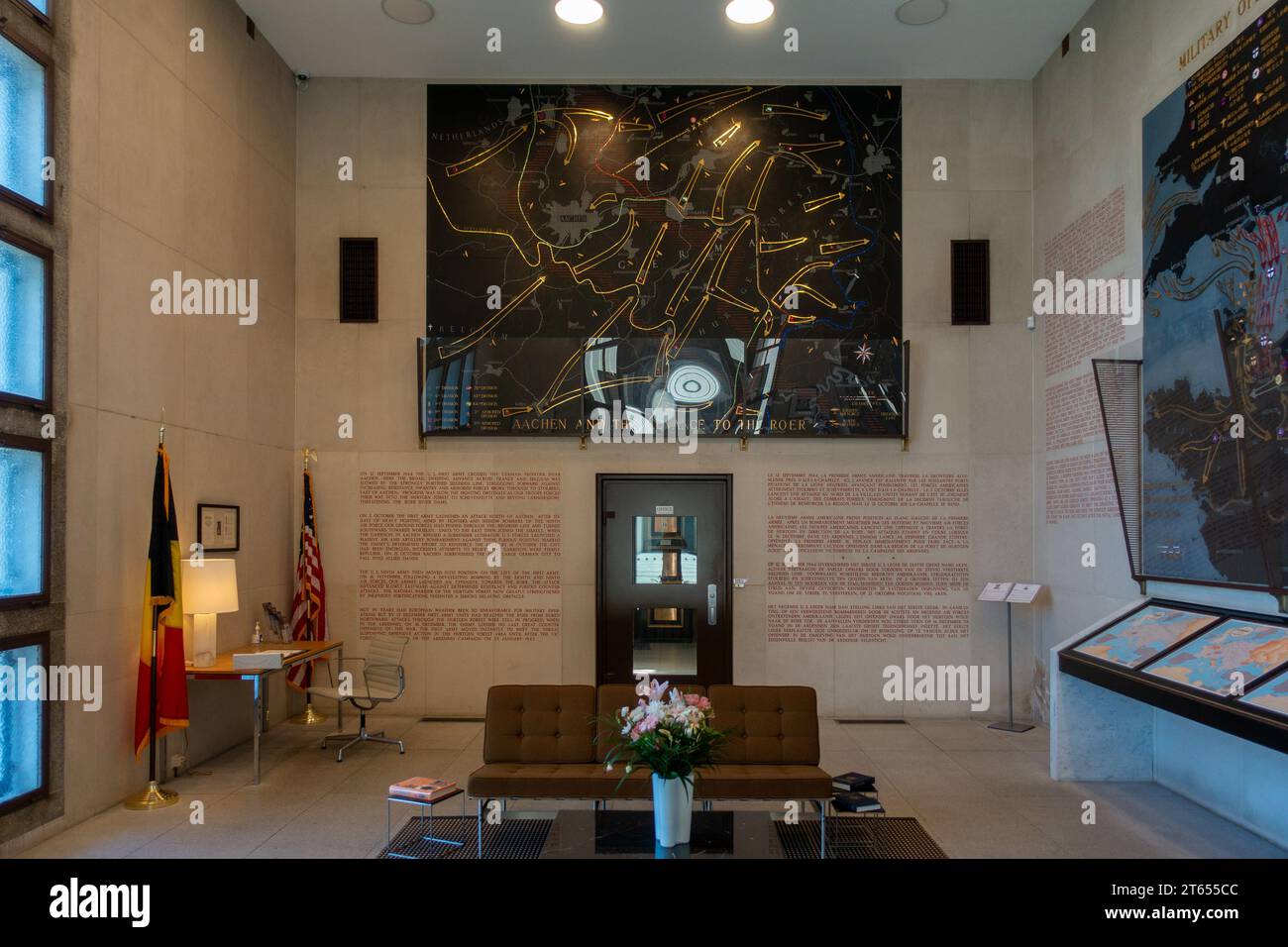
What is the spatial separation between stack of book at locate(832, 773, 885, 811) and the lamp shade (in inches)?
165

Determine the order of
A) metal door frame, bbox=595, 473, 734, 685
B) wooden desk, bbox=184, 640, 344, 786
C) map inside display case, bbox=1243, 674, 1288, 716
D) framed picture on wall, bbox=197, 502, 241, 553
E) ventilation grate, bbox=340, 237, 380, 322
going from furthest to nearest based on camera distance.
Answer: ventilation grate, bbox=340, 237, 380, 322, metal door frame, bbox=595, 473, 734, 685, framed picture on wall, bbox=197, 502, 241, 553, wooden desk, bbox=184, 640, 344, 786, map inside display case, bbox=1243, 674, 1288, 716

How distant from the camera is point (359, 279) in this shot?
850cm

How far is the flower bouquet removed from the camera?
3924 millimetres

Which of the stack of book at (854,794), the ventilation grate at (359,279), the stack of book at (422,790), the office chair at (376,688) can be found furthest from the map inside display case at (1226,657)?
the ventilation grate at (359,279)

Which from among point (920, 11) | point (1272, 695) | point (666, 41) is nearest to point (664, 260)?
point (666, 41)

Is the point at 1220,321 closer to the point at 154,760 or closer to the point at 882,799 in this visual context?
the point at 882,799

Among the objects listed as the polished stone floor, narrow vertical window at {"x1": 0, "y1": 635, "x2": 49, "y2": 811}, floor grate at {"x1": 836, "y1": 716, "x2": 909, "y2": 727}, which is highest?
narrow vertical window at {"x1": 0, "y1": 635, "x2": 49, "y2": 811}

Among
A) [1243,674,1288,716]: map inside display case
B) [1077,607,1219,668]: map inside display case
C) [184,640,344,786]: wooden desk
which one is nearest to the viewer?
[1243,674,1288,716]: map inside display case

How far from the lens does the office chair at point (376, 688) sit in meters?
7.05

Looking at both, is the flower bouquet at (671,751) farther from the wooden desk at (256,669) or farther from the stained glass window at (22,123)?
the stained glass window at (22,123)

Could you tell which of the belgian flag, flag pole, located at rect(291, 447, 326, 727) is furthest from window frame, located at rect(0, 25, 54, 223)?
flag pole, located at rect(291, 447, 326, 727)

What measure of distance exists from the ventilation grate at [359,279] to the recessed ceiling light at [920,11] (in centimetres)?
512

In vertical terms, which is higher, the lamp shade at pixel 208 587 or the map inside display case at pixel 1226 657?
the lamp shade at pixel 208 587

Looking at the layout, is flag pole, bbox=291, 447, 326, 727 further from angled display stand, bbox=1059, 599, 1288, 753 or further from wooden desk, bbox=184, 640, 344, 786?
angled display stand, bbox=1059, 599, 1288, 753
